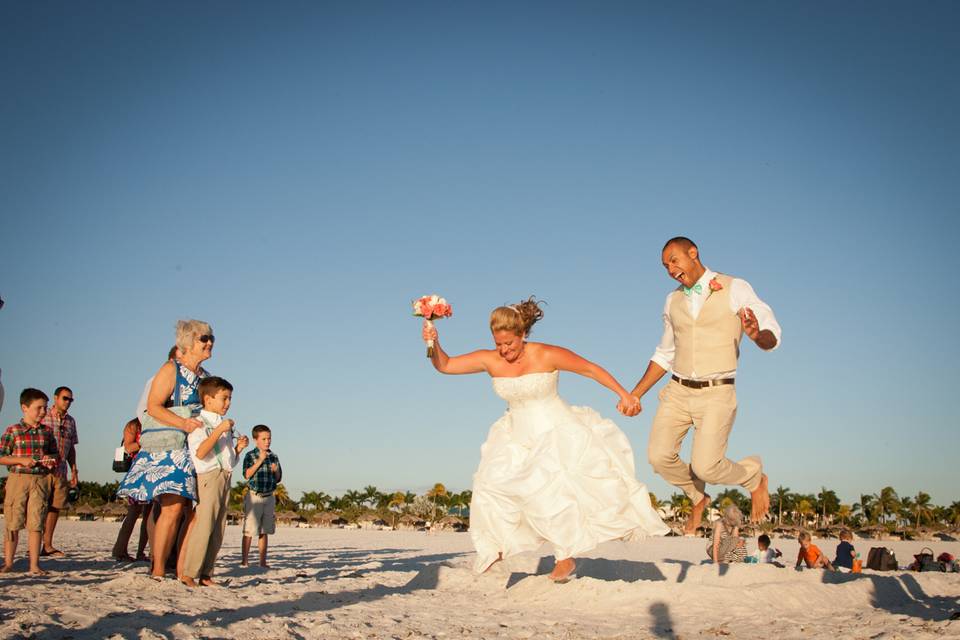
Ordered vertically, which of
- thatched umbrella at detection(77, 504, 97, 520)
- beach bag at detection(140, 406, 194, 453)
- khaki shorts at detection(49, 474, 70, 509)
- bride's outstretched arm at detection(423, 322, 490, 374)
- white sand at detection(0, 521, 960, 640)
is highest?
bride's outstretched arm at detection(423, 322, 490, 374)

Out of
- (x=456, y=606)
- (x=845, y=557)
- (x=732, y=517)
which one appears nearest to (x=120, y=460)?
(x=456, y=606)

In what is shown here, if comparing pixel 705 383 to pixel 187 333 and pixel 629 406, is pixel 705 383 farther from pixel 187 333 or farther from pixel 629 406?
pixel 187 333

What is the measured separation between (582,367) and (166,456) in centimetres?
409

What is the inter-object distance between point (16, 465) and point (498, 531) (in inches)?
194

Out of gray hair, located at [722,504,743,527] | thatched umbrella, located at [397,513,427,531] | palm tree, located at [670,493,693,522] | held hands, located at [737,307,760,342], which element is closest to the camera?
Result: held hands, located at [737,307,760,342]

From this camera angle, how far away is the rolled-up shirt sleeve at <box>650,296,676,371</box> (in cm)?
812

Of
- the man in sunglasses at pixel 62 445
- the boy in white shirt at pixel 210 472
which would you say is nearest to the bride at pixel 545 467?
the boy in white shirt at pixel 210 472

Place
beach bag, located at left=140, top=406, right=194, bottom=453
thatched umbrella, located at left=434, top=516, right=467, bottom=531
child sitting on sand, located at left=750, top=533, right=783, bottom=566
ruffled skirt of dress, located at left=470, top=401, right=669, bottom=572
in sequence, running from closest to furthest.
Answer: beach bag, located at left=140, top=406, right=194, bottom=453 < ruffled skirt of dress, located at left=470, top=401, right=669, bottom=572 < child sitting on sand, located at left=750, top=533, right=783, bottom=566 < thatched umbrella, located at left=434, top=516, right=467, bottom=531

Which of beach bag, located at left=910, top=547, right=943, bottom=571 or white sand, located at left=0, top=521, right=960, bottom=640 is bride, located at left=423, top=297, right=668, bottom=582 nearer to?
white sand, located at left=0, top=521, right=960, bottom=640

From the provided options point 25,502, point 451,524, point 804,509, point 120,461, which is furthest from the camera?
point 804,509

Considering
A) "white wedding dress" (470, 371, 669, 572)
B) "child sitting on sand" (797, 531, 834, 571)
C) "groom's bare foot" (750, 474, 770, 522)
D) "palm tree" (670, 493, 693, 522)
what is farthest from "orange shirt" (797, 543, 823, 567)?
"palm tree" (670, 493, 693, 522)

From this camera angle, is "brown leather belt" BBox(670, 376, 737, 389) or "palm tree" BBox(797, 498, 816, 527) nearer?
"brown leather belt" BBox(670, 376, 737, 389)

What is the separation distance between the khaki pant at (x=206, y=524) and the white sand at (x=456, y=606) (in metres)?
0.36

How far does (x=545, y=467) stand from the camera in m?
7.83
